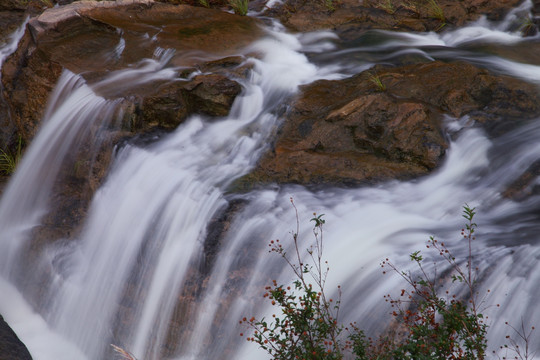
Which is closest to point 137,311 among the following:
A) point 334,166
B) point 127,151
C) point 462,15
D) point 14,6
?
point 127,151

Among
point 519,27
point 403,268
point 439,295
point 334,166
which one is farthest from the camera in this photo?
point 519,27

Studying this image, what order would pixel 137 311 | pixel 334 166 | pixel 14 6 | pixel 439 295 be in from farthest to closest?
pixel 14 6, pixel 334 166, pixel 137 311, pixel 439 295

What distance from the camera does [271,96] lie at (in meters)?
7.03

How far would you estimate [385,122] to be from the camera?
19.8ft

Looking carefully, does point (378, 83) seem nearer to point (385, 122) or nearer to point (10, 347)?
point (385, 122)

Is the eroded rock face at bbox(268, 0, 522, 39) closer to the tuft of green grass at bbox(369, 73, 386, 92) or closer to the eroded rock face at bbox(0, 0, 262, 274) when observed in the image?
the eroded rock face at bbox(0, 0, 262, 274)

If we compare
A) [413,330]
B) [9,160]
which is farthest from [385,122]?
[9,160]

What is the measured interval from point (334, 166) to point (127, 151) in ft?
7.65

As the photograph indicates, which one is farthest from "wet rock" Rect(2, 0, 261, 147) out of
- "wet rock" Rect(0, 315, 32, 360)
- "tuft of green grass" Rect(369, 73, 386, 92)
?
"wet rock" Rect(0, 315, 32, 360)

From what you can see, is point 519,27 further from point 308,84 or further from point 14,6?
point 14,6

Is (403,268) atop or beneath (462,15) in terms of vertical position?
beneath

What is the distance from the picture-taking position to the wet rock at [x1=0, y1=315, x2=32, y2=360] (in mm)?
5027

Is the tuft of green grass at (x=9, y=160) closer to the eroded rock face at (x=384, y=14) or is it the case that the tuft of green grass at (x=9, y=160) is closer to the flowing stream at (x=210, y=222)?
the flowing stream at (x=210, y=222)

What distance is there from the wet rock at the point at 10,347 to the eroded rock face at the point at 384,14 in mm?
5809
